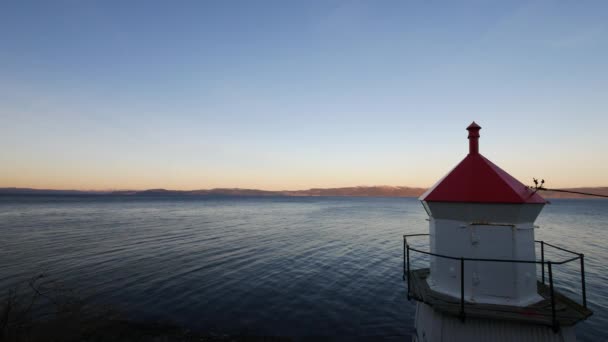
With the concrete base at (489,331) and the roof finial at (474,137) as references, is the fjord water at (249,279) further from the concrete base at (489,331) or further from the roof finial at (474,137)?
the roof finial at (474,137)

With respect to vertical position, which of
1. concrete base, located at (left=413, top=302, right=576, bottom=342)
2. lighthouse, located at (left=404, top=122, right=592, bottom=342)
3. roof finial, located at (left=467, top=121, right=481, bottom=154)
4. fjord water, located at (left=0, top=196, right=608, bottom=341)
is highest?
roof finial, located at (left=467, top=121, right=481, bottom=154)

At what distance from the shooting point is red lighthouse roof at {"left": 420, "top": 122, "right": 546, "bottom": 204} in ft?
23.2

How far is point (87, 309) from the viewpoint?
12.9 metres

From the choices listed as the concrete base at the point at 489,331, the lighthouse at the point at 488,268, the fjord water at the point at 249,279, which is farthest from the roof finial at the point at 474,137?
the fjord water at the point at 249,279

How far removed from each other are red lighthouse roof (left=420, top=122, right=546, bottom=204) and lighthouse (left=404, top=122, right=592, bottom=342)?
0.02m

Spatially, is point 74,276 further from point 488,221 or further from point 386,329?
point 488,221

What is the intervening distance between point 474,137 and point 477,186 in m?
1.82

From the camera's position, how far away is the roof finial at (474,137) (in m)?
8.40

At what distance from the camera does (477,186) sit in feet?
24.3

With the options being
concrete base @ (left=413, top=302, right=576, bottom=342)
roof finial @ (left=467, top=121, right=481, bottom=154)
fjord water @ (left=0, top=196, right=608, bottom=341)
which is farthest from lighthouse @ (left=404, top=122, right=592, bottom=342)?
fjord water @ (left=0, top=196, right=608, bottom=341)

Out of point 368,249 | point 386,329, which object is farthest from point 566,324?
point 368,249

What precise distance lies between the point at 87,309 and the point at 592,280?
98.4 ft

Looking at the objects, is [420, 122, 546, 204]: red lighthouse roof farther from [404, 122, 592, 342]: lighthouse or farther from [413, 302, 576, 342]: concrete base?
[413, 302, 576, 342]: concrete base

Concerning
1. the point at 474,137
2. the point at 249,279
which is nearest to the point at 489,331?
the point at 474,137
